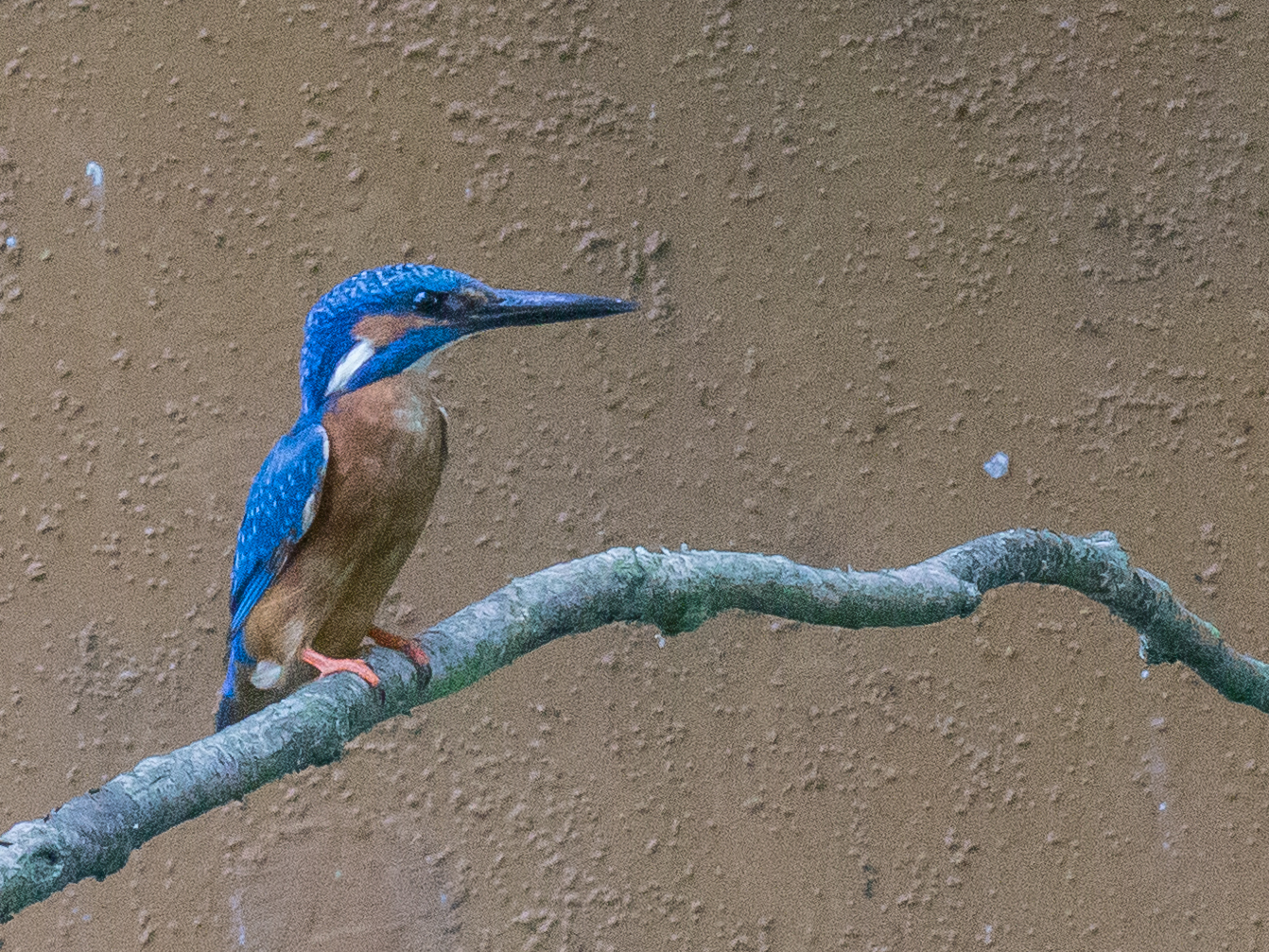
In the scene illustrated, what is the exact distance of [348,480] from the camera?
0.78m

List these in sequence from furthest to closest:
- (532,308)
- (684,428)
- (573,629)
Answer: (684,428), (532,308), (573,629)

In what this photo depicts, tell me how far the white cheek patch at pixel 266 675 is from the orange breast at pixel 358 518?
15mm

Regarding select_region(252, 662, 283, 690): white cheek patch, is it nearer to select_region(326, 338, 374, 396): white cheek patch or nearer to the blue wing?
the blue wing

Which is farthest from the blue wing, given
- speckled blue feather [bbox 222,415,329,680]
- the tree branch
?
the tree branch

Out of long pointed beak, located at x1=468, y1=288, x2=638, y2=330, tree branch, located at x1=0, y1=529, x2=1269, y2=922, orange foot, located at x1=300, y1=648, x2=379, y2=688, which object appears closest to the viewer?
tree branch, located at x1=0, y1=529, x2=1269, y2=922

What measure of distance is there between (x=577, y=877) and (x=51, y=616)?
514 millimetres

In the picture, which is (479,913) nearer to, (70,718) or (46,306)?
(70,718)

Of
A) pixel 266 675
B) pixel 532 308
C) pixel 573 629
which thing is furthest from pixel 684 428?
pixel 266 675

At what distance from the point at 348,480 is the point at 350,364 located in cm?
10

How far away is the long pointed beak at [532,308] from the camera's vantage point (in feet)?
2.91

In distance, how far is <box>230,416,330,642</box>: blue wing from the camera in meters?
0.80

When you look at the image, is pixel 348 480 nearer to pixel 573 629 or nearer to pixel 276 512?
pixel 276 512

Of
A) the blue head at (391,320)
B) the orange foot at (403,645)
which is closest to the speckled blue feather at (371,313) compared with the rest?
the blue head at (391,320)

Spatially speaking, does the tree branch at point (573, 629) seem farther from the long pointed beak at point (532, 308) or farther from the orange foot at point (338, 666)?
the long pointed beak at point (532, 308)
